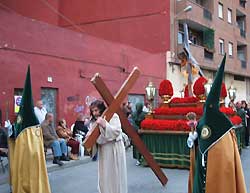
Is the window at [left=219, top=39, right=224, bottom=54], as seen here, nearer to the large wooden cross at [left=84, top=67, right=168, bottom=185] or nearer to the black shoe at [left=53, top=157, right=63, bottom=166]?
the black shoe at [left=53, top=157, right=63, bottom=166]

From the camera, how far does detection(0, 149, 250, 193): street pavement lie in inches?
327

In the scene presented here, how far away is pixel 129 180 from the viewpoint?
9.34 meters

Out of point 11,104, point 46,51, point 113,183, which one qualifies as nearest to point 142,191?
point 113,183

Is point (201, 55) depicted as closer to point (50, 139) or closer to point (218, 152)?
point (50, 139)

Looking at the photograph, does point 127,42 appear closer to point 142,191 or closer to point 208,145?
point 142,191

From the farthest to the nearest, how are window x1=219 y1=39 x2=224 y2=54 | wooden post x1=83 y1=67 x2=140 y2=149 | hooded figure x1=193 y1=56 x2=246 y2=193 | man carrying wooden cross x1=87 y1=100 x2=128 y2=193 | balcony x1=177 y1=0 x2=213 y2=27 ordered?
window x1=219 y1=39 x2=224 y2=54 < balcony x1=177 y1=0 x2=213 y2=27 < man carrying wooden cross x1=87 y1=100 x2=128 y2=193 < wooden post x1=83 y1=67 x2=140 y2=149 < hooded figure x1=193 y1=56 x2=246 y2=193

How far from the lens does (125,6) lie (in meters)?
26.9

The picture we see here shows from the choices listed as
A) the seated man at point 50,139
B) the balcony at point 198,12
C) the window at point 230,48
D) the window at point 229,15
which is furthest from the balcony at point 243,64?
the seated man at point 50,139

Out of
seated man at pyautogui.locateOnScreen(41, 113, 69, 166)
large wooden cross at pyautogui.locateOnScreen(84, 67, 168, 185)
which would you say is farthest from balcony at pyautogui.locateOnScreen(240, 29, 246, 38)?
large wooden cross at pyautogui.locateOnScreen(84, 67, 168, 185)

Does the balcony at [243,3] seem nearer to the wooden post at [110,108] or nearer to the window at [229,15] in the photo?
the window at [229,15]

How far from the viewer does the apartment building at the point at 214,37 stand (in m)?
26.4

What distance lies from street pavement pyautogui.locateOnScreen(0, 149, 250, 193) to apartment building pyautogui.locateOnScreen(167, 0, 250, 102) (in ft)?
50.0

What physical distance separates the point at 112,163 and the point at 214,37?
27.0m

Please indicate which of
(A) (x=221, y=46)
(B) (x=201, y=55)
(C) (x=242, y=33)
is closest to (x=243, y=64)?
(C) (x=242, y=33)
